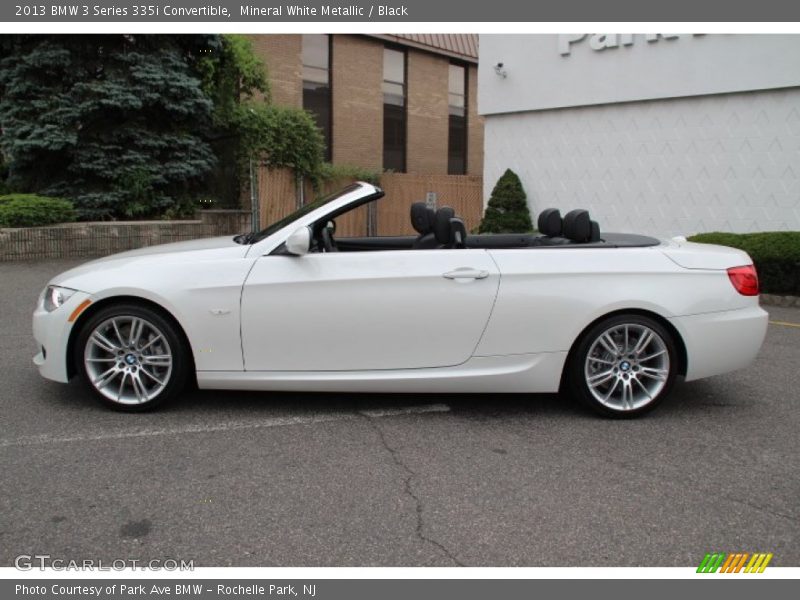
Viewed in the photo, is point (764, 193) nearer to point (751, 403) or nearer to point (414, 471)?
point (751, 403)

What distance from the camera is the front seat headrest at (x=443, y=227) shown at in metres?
4.88

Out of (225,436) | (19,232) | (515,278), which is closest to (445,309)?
(515,278)

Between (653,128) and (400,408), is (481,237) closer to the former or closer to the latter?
(400,408)

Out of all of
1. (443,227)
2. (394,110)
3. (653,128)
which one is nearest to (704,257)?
(443,227)

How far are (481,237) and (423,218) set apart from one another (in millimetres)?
692

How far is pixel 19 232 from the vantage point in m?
12.2

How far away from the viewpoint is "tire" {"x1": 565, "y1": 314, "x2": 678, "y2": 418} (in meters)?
4.59

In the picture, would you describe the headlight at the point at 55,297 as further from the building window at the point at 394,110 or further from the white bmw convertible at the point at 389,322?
the building window at the point at 394,110

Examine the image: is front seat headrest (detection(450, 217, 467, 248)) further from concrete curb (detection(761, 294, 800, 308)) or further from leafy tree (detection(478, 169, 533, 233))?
leafy tree (detection(478, 169, 533, 233))

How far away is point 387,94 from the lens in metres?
24.5

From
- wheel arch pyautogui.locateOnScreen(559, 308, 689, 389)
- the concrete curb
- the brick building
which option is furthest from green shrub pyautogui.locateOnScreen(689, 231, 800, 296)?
the brick building

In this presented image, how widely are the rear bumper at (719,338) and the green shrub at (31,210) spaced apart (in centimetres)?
1120

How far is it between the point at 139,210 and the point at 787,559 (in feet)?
42.2

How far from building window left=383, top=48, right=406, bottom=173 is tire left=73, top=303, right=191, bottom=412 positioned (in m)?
20.5
